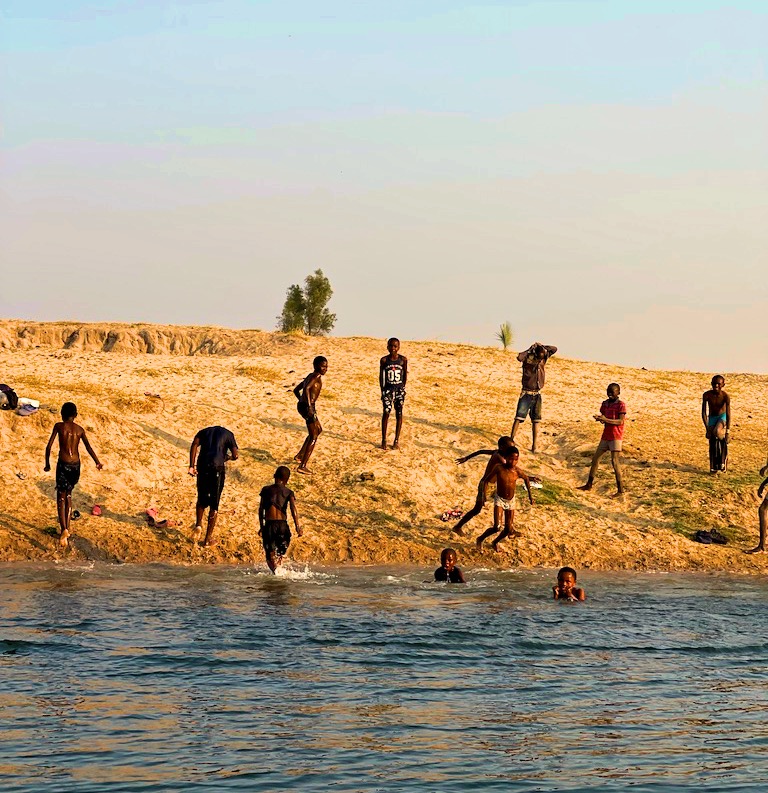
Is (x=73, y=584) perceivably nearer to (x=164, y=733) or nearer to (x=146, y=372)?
(x=164, y=733)

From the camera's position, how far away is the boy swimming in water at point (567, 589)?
17969 millimetres

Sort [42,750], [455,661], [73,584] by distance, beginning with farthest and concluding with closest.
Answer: [73,584] → [455,661] → [42,750]

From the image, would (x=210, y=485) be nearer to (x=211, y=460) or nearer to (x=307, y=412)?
(x=211, y=460)

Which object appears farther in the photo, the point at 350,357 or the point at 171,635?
the point at 350,357

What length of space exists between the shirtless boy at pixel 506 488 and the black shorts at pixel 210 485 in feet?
14.4

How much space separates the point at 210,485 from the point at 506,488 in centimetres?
493

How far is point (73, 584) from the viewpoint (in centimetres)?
1809

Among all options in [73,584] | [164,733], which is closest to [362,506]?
[73,584]

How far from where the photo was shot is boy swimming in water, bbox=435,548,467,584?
62.4 ft

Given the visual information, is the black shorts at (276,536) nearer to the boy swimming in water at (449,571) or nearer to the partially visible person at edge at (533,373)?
the boy swimming in water at (449,571)

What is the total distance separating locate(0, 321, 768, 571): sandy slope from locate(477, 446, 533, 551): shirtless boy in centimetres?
66

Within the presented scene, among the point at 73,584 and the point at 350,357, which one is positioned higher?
the point at 350,357

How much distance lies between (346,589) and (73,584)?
3.97 m

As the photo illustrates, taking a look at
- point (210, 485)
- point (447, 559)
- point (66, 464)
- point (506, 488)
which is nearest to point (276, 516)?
point (210, 485)
